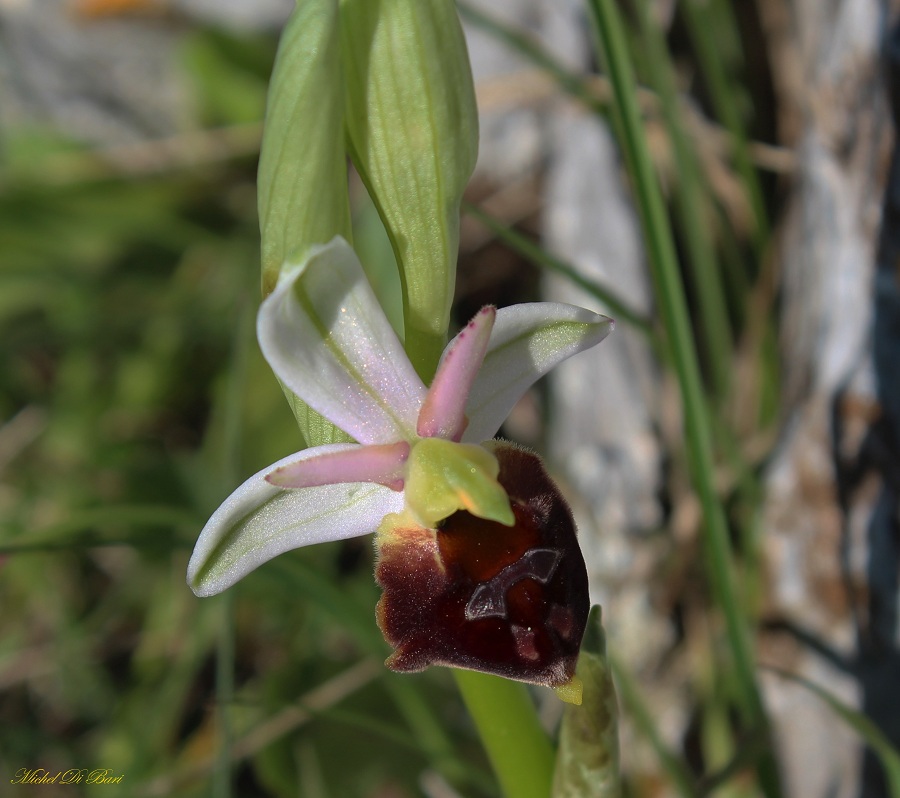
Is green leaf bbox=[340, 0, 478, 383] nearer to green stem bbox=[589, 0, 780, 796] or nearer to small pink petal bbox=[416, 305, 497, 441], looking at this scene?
small pink petal bbox=[416, 305, 497, 441]

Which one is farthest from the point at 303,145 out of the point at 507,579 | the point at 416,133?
the point at 507,579

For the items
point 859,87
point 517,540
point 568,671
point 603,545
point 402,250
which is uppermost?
point 859,87

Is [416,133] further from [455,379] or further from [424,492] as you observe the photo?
[424,492]

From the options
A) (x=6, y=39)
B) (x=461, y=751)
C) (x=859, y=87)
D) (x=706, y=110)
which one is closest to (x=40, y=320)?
(x=6, y=39)

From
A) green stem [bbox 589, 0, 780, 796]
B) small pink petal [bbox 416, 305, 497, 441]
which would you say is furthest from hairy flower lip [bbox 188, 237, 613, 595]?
green stem [bbox 589, 0, 780, 796]

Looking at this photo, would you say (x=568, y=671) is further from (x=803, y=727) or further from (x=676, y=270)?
(x=803, y=727)

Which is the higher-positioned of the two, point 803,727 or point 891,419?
point 891,419

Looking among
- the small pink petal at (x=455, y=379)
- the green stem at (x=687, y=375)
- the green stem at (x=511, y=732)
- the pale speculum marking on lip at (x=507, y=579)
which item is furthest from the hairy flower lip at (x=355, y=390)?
the green stem at (x=687, y=375)
